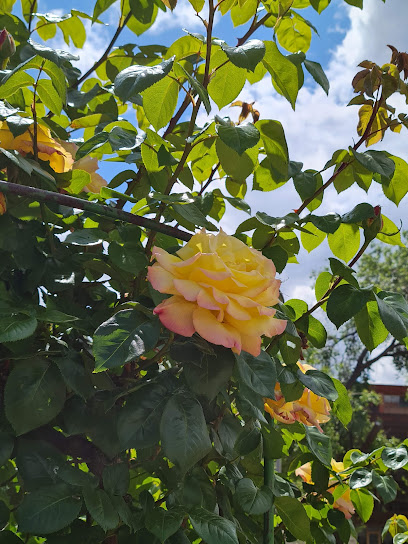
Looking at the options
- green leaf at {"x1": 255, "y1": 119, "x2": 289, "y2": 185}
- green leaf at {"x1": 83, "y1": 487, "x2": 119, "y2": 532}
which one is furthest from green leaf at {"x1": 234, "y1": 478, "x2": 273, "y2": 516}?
green leaf at {"x1": 255, "y1": 119, "x2": 289, "y2": 185}

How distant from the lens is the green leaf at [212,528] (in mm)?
665

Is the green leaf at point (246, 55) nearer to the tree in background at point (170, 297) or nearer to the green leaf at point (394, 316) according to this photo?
the tree in background at point (170, 297)

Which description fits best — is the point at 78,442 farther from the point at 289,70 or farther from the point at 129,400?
→ the point at 289,70

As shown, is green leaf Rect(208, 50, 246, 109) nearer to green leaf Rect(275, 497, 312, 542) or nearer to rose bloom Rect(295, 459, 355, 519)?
green leaf Rect(275, 497, 312, 542)

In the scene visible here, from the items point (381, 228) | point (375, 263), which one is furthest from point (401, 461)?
point (375, 263)

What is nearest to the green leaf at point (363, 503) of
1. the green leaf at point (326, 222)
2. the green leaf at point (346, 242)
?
A: the green leaf at point (346, 242)

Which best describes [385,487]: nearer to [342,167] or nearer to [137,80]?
[342,167]

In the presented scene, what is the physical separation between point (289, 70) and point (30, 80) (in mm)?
335

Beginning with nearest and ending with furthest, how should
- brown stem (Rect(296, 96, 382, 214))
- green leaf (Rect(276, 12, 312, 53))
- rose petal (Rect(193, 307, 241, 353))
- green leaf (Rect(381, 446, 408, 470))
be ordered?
rose petal (Rect(193, 307, 241, 353))
brown stem (Rect(296, 96, 382, 214))
green leaf (Rect(276, 12, 312, 53))
green leaf (Rect(381, 446, 408, 470))

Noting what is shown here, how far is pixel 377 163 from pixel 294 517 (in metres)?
0.56

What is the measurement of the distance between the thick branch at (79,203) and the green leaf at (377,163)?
290 millimetres

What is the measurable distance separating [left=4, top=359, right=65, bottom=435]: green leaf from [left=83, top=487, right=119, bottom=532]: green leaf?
95mm

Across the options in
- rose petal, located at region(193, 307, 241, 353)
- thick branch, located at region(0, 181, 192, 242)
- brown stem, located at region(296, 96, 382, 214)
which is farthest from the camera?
brown stem, located at region(296, 96, 382, 214)

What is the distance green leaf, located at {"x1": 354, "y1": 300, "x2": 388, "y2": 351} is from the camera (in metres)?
0.88
